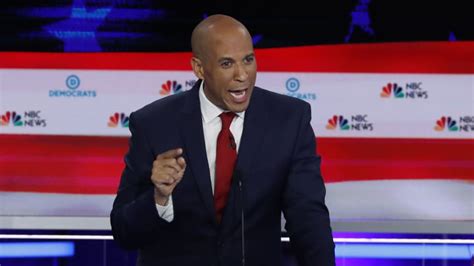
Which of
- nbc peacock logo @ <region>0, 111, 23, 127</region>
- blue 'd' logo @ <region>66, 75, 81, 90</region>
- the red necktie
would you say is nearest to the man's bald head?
the red necktie

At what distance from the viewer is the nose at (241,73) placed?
2445 millimetres

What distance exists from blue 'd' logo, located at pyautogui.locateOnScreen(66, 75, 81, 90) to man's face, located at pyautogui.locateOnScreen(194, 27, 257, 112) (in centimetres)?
170

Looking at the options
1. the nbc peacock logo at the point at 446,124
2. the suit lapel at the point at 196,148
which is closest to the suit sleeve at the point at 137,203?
the suit lapel at the point at 196,148

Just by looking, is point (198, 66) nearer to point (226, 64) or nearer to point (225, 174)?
point (226, 64)

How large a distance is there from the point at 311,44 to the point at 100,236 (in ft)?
4.31

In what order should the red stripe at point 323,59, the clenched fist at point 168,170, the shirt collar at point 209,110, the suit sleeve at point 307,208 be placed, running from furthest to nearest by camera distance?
the red stripe at point 323,59 < the shirt collar at point 209,110 < the suit sleeve at point 307,208 < the clenched fist at point 168,170

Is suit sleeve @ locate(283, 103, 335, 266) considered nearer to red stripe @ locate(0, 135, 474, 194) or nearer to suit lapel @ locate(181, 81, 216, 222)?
suit lapel @ locate(181, 81, 216, 222)

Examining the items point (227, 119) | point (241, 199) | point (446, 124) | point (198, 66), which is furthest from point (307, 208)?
point (446, 124)

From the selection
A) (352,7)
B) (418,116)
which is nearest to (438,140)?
(418,116)

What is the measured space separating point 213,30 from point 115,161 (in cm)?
184

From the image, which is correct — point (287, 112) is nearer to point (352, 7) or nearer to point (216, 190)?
point (216, 190)

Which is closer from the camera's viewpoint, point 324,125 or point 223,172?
point 223,172

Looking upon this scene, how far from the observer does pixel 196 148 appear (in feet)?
8.38

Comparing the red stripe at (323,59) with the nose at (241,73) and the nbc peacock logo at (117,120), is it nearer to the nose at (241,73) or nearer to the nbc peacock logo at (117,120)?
the nbc peacock logo at (117,120)
